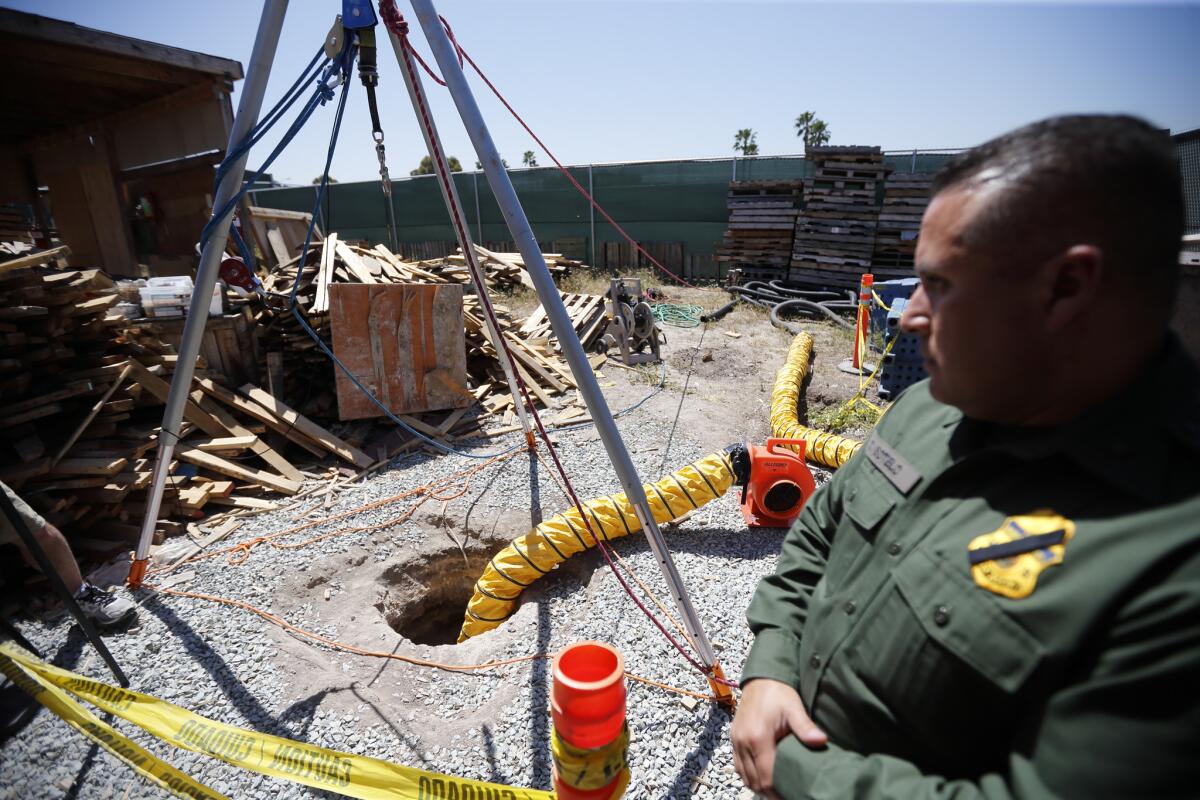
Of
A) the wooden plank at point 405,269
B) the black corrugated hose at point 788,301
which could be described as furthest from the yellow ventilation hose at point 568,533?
the black corrugated hose at point 788,301

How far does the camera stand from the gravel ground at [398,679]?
102 inches

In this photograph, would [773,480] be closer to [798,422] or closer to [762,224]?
[798,422]

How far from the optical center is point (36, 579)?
3.69 meters

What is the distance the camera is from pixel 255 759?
2.08m

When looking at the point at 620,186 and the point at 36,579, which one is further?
the point at 620,186

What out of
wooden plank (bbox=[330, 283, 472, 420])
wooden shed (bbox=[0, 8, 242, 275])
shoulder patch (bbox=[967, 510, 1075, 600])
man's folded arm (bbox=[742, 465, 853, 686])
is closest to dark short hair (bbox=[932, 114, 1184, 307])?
shoulder patch (bbox=[967, 510, 1075, 600])

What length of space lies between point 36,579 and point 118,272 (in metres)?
8.98

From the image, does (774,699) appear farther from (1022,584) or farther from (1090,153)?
(1090,153)

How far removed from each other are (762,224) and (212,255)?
45.0 ft

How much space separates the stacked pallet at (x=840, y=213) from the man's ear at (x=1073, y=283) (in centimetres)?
1369

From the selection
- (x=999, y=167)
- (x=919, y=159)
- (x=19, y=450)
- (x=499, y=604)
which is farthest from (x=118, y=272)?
(x=919, y=159)

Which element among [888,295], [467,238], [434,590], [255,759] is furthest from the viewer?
[888,295]

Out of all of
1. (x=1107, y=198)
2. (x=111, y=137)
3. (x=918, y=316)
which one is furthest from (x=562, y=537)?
(x=111, y=137)

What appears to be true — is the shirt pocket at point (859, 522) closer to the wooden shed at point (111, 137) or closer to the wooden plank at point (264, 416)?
the wooden plank at point (264, 416)
